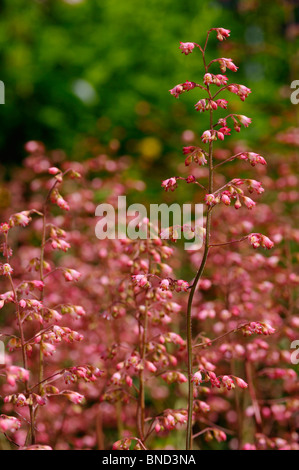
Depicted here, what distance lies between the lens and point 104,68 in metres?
6.72

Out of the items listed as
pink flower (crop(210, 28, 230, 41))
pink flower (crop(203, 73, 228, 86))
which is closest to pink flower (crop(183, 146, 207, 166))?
pink flower (crop(203, 73, 228, 86))

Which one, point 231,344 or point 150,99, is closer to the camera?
point 231,344

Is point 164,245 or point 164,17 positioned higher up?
point 164,17

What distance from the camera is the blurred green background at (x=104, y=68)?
6.22 metres

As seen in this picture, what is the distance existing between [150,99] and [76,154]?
149cm

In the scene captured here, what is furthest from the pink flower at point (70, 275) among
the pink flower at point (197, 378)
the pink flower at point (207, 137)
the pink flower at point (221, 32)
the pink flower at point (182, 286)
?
Answer: the pink flower at point (221, 32)

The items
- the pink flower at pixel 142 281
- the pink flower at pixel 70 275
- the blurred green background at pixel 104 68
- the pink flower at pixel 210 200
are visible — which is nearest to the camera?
the pink flower at pixel 210 200

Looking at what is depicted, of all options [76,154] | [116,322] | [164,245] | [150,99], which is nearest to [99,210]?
[116,322]

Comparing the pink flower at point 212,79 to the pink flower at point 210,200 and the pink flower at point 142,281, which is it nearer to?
the pink flower at point 210,200

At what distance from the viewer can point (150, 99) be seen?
6391 millimetres

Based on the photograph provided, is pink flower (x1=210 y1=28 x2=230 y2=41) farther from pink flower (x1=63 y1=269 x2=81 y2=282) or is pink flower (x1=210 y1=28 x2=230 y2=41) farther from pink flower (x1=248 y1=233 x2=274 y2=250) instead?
pink flower (x1=63 y1=269 x2=81 y2=282)

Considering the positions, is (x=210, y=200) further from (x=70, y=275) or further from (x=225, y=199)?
(x=70, y=275)

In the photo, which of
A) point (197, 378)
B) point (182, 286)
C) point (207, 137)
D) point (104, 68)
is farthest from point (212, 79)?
point (104, 68)
